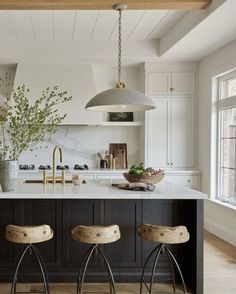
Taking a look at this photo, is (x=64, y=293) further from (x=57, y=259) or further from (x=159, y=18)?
(x=159, y=18)

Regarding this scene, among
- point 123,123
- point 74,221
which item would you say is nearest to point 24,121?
point 74,221

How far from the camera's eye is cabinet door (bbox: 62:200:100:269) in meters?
3.19

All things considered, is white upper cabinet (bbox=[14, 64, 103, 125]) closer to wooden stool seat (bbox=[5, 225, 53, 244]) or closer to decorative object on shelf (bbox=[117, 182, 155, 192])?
decorative object on shelf (bbox=[117, 182, 155, 192])

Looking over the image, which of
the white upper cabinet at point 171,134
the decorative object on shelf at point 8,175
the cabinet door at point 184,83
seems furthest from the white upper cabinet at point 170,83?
the decorative object on shelf at point 8,175

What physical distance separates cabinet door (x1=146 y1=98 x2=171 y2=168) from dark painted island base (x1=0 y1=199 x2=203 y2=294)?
247cm

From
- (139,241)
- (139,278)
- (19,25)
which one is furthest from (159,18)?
(139,278)

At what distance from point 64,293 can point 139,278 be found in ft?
2.31

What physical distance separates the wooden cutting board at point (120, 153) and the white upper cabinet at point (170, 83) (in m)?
1.09

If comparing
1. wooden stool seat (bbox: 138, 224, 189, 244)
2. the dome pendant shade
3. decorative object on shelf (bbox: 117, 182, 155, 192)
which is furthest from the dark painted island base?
the dome pendant shade

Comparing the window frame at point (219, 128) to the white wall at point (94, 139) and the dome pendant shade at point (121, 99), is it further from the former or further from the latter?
the dome pendant shade at point (121, 99)

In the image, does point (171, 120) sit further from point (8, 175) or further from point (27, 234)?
point (27, 234)

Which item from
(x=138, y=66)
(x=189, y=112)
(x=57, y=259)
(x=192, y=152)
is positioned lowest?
(x=57, y=259)

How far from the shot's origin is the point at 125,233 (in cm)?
322

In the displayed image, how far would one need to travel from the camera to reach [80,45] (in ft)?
17.6
